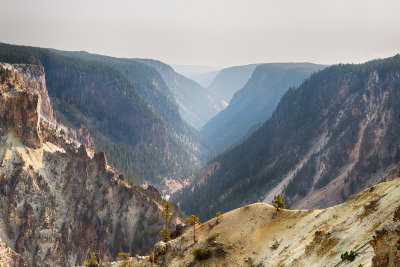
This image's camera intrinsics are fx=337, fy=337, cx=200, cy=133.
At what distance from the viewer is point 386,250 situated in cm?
2412

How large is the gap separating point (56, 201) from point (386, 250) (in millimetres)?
100081

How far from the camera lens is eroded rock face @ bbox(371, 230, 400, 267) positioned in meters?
23.0

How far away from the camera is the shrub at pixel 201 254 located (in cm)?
5212

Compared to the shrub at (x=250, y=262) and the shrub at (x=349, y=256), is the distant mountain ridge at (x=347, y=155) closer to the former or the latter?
the shrub at (x=250, y=262)

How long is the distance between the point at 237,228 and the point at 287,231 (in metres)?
9.03

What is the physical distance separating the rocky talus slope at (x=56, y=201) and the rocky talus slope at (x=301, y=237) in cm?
4626

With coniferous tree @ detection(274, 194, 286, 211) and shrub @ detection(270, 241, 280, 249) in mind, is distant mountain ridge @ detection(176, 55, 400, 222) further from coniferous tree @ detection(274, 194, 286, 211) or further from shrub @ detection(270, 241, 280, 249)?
shrub @ detection(270, 241, 280, 249)

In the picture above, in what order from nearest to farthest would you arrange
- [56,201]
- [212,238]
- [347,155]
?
[212,238] → [56,201] → [347,155]

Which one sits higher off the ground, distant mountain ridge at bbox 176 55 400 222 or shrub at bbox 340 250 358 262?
distant mountain ridge at bbox 176 55 400 222

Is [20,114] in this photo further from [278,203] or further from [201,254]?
[278,203]

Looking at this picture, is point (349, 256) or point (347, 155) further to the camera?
point (347, 155)

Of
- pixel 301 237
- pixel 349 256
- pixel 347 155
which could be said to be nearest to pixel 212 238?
pixel 301 237

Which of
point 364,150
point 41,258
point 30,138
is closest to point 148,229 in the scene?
point 41,258

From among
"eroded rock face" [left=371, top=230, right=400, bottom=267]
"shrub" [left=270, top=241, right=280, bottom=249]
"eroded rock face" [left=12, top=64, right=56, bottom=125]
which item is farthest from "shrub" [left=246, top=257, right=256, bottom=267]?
"eroded rock face" [left=12, top=64, right=56, bottom=125]
